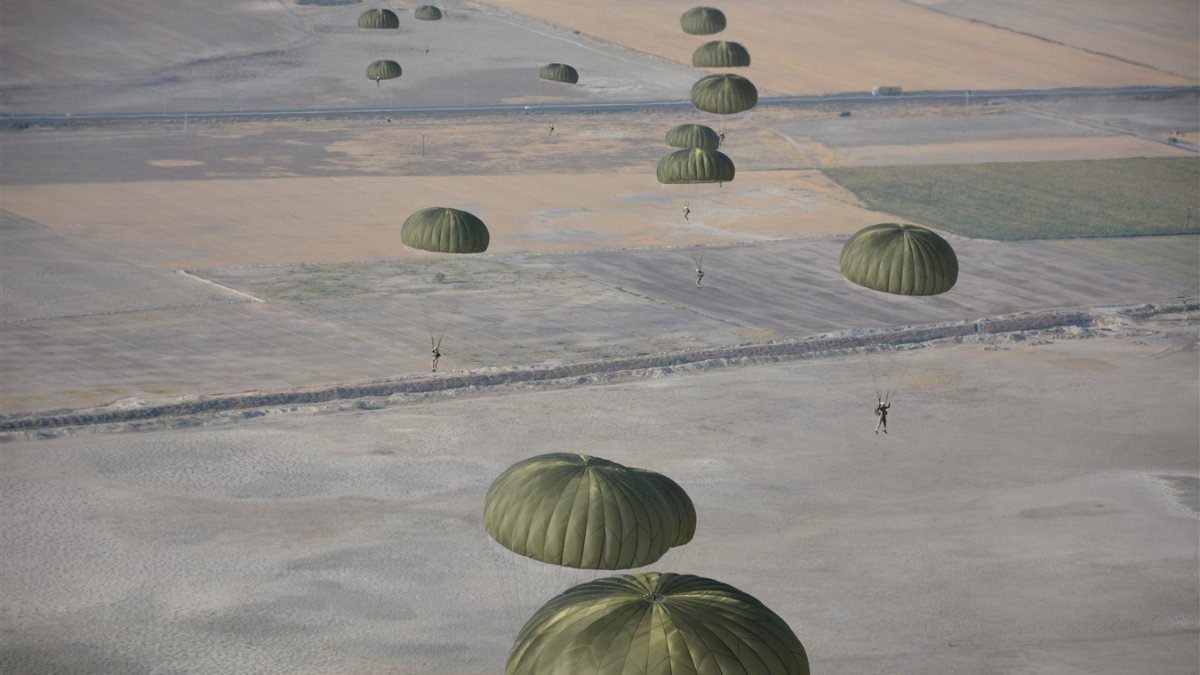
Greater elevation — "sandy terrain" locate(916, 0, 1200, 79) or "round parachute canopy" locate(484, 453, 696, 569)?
"sandy terrain" locate(916, 0, 1200, 79)

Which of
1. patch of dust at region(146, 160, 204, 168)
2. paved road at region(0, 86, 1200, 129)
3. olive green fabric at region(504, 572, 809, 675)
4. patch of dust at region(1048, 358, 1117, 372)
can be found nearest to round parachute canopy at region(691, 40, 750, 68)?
paved road at region(0, 86, 1200, 129)

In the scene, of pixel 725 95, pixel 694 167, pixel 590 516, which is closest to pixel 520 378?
pixel 694 167

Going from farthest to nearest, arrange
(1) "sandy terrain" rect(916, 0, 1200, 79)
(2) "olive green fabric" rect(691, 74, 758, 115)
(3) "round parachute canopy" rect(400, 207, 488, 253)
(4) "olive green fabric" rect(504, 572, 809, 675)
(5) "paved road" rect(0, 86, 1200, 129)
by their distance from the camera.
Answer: (1) "sandy terrain" rect(916, 0, 1200, 79)
(5) "paved road" rect(0, 86, 1200, 129)
(2) "olive green fabric" rect(691, 74, 758, 115)
(3) "round parachute canopy" rect(400, 207, 488, 253)
(4) "olive green fabric" rect(504, 572, 809, 675)

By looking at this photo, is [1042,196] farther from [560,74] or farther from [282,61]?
[282,61]

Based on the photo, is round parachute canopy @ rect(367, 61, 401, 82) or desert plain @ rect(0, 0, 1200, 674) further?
round parachute canopy @ rect(367, 61, 401, 82)

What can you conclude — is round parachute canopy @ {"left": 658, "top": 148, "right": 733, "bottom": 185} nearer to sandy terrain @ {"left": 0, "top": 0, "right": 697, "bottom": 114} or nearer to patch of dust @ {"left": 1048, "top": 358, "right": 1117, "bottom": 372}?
patch of dust @ {"left": 1048, "top": 358, "right": 1117, "bottom": 372}

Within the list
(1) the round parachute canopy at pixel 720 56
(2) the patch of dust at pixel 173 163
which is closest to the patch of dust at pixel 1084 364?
(1) the round parachute canopy at pixel 720 56

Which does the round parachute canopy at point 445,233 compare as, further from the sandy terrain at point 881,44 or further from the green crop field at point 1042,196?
the sandy terrain at point 881,44
